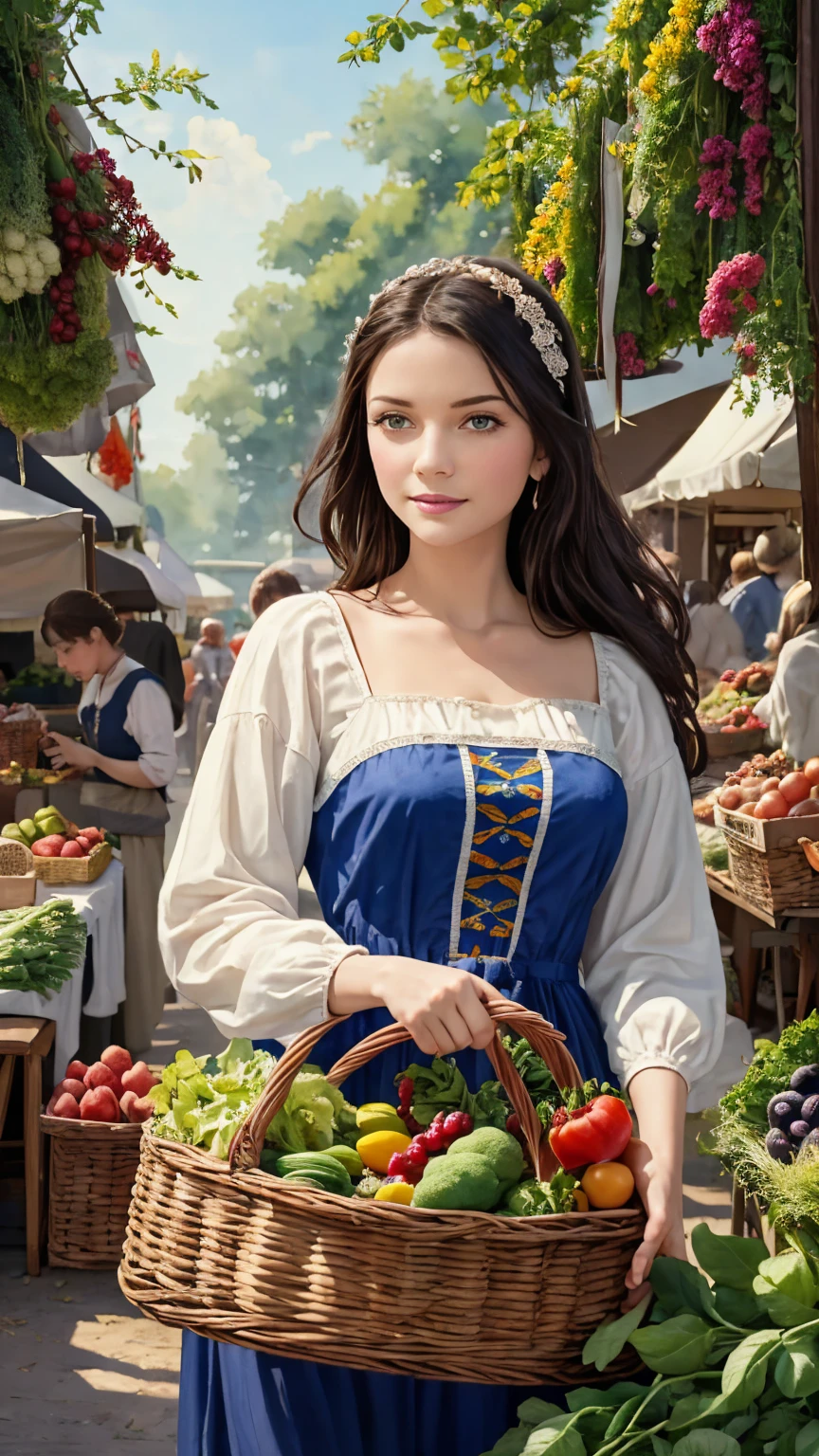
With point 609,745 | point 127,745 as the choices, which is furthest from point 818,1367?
point 127,745

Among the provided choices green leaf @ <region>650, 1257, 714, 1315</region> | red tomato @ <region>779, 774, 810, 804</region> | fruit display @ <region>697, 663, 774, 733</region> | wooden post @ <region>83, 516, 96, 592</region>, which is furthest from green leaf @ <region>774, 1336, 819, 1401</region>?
fruit display @ <region>697, 663, 774, 733</region>

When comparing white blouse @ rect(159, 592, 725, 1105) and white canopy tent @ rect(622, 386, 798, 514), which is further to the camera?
white canopy tent @ rect(622, 386, 798, 514)

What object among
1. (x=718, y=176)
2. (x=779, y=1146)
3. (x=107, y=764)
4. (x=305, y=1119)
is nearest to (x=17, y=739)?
(x=107, y=764)

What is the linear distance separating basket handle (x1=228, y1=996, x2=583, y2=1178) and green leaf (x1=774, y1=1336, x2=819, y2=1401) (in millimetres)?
373

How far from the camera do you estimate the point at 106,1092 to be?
14.8ft

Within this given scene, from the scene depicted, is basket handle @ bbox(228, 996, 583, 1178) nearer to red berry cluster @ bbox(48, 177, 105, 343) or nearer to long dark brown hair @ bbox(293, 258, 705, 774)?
long dark brown hair @ bbox(293, 258, 705, 774)

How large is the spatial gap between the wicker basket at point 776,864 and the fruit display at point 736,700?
2570 millimetres

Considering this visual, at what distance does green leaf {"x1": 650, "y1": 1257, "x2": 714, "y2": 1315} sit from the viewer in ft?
5.19

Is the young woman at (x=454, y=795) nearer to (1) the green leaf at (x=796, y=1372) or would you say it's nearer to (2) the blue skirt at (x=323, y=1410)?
(2) the blue skirt at (x=323, y=1410)

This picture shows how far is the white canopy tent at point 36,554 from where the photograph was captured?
705 centimetres

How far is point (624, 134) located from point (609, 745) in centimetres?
397

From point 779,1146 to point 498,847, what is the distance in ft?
3.48

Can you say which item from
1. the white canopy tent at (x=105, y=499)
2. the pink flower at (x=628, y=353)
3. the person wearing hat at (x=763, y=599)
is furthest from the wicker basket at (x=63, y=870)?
the white canopy tent at (x=105, y=499)

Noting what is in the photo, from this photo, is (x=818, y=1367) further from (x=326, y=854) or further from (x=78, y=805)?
(x=78, y=805)
